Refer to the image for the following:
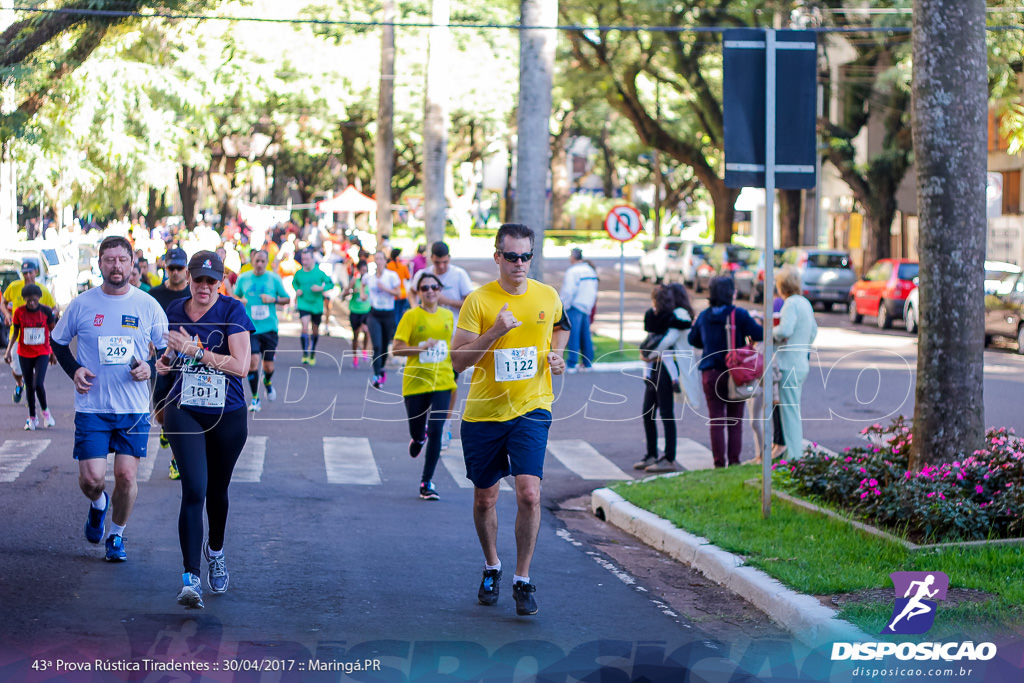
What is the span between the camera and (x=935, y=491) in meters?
8.51

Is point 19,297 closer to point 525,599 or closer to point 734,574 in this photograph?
point 525,599

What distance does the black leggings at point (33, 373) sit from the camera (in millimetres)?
14195

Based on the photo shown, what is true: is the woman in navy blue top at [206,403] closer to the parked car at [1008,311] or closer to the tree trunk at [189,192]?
the parked car at [1008,311]

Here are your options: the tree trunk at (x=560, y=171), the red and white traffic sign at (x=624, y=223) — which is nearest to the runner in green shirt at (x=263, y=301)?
the red and white traffic sign at (x=624, y=223)

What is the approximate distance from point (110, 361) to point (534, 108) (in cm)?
1428

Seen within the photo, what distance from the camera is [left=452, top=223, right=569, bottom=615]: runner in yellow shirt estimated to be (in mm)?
7328

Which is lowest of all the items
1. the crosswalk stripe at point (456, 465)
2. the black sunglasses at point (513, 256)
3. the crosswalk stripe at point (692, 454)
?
the crosswalk stripe at point (692, 454)

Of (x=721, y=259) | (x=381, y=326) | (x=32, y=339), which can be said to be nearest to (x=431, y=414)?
(x=32, y=339)

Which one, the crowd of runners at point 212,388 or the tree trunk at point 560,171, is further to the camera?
the tree trunk at point 560,171

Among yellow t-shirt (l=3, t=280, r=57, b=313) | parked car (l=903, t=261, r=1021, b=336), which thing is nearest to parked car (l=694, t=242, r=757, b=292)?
parked car (l=903, t=261, r=1021, b=336)

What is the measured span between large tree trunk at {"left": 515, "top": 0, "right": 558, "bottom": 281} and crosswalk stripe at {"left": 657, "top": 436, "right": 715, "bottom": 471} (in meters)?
7.06

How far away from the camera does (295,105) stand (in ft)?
170

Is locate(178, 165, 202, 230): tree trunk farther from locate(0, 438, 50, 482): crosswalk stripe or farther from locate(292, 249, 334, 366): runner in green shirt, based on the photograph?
locate(0, 438, 50, 482): crosswalk stripe

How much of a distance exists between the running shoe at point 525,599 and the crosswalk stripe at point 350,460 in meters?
5.00
